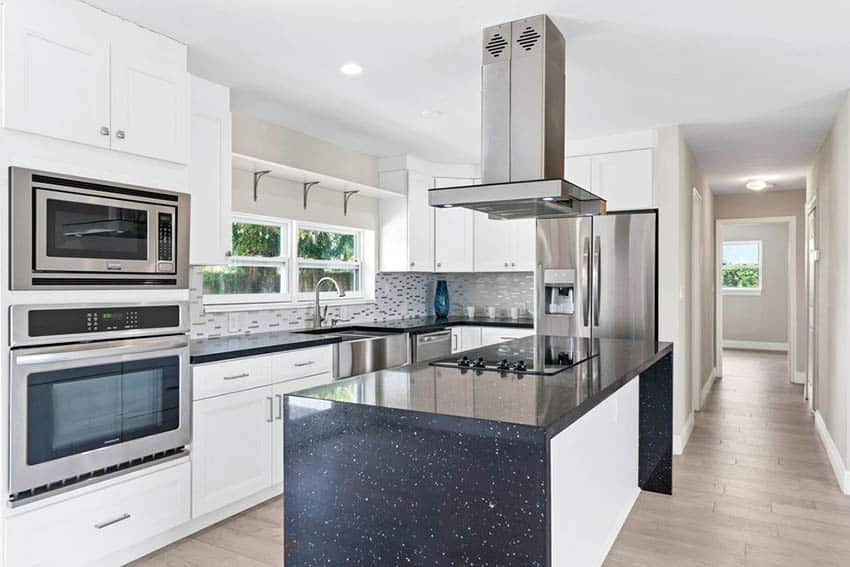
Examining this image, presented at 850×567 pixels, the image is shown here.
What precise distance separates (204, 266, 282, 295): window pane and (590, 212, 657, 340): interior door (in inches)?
98.4

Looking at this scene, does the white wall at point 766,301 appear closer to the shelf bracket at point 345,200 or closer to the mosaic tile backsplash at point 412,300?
the mosaic tile backsplash at point 412,300

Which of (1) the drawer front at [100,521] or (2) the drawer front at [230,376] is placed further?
(2) the drawer front at [230,376]

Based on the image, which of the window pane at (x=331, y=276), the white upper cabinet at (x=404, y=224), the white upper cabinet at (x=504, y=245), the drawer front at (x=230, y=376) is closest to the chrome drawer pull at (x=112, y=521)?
the drawer front at (x=230, y=376)

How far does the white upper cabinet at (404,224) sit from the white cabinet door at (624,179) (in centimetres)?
158

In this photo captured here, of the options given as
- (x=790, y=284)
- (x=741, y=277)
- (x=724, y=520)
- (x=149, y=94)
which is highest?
(x=149, y=94)

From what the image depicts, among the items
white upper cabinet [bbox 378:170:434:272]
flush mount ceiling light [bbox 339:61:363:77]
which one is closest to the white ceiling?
flush mount ceiling light [bbox 339:61:363:77]

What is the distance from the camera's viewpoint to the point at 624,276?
4512 millimetres

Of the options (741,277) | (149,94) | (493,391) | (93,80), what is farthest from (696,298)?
(741,277)

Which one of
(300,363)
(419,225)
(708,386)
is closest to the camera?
(300,363)

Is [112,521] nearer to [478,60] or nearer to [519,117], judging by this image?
[519,117]

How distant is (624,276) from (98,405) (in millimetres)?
3643

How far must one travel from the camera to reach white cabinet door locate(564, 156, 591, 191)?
469 centimetres

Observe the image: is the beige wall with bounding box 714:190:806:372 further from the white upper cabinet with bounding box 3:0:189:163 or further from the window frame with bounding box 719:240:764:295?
the white upper cabinet with bounding box 3:0:189:163

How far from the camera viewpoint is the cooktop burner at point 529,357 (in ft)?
7.77
